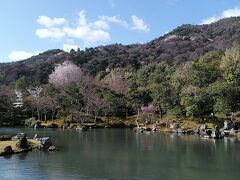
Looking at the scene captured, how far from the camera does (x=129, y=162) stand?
33.3 m

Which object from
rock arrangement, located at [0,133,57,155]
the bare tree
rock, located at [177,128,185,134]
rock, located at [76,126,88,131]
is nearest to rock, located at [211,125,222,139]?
rock, located at [177,128,185,134]

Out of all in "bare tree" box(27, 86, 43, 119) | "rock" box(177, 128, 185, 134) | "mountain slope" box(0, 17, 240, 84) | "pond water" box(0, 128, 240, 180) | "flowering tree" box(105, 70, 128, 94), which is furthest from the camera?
"mountain slope" box(0, 17, 240, 84)

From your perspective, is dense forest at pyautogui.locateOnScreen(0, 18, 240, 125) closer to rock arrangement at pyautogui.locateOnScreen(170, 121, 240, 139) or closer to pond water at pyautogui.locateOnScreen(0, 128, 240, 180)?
rock arrangement at pyautogui.locateOnScreen(170, 121, 240, 139)

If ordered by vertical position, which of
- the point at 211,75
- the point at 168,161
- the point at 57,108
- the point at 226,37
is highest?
the point at 226,37

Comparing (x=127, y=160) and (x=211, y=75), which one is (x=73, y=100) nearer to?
(x=211, y=75)

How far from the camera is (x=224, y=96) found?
6297 cm

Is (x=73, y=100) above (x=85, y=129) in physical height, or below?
above

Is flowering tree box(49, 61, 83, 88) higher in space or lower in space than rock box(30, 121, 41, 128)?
higher

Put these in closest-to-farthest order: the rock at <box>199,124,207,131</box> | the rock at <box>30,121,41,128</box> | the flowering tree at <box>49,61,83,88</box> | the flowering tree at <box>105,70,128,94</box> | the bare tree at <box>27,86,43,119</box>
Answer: the rock at <box>199,124,207,131</box>
the rock at <box>30,121,41,128</box>
the bare tree at <box>27,86,43,119</box>
the flowering tree at <box>105,70,128,94</box>
the flowering tree at <box>49,61,83,88</box>

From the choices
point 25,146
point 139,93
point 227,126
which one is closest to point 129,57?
point 139,93

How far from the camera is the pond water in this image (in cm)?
2816

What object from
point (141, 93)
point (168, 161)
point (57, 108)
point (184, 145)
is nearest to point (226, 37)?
point (141, 93)

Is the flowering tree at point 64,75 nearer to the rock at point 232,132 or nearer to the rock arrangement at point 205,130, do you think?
the rock arrangement at point 205,130

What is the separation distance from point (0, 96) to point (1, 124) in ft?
19.9
